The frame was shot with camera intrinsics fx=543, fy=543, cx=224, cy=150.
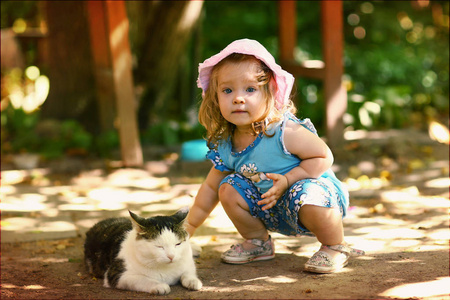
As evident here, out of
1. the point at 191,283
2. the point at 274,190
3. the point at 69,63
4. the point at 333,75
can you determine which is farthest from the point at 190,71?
→ the point at 191,283

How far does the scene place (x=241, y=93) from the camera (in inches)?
115

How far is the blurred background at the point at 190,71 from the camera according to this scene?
6.68 meters

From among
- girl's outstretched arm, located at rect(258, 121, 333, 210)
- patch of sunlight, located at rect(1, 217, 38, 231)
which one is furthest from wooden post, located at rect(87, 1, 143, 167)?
girl's outstretched arm, located at rect(258, 121, 333, 210)

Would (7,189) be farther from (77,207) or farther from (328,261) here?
(328,261)

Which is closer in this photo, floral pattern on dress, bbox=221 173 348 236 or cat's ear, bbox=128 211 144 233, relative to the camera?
cat's ear, bbox=128 211 144 233

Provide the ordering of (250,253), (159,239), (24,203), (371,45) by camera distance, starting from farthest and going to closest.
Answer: (371,45) < (24,203) < (250,253) < (159,239)

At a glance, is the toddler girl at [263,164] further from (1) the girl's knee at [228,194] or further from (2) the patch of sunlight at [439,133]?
(2) the patch of sunlight at [439,133]

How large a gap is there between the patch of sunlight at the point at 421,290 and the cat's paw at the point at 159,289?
Result: 3.36 feet

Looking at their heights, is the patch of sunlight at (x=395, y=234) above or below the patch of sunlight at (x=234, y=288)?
Answer: above

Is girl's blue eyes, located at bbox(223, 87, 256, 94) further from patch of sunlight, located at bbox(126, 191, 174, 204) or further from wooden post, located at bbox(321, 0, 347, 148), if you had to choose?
wooden post, located at bbox(321, 0, 347, 148)

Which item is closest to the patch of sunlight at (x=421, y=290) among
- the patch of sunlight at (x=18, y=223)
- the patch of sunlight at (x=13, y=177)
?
the patch of sunlight at (x=18, y=223)

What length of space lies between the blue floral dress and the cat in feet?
1.42

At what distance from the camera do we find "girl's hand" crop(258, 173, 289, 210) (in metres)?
2.86

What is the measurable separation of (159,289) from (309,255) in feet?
3.31
